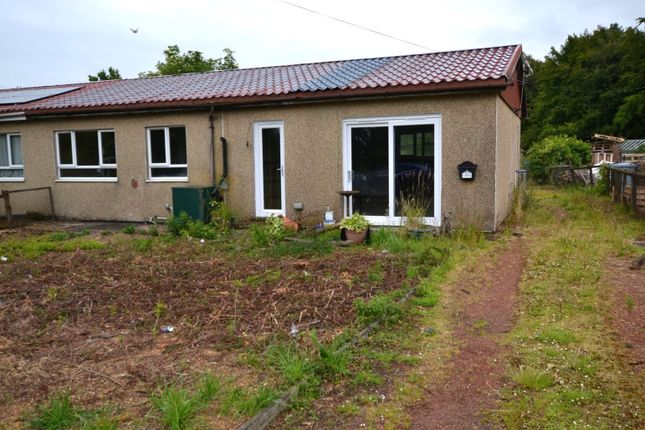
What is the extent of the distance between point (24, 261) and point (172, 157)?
4.88 metres

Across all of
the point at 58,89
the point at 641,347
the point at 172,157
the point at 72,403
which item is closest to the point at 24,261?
the point at 172,157

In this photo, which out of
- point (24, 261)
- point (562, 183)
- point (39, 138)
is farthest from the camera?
point (562, 183)

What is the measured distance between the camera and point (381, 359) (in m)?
4.25

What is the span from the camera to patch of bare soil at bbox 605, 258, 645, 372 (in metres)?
4.41

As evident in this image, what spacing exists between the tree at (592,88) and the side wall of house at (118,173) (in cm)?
3921

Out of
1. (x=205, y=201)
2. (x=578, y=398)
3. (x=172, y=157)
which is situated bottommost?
(x=578, y=398)

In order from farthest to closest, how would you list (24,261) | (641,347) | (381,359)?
1. (24,261)
2. (641,347)
3. (381,359)

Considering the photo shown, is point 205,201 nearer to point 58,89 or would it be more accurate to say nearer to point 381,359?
point 381,359

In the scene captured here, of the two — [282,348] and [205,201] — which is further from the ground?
[205,201]

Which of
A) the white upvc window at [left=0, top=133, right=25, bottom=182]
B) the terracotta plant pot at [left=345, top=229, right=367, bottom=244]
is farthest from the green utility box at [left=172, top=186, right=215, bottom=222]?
the white upvc window at [left=0, top=133, right=25, bottom=182]

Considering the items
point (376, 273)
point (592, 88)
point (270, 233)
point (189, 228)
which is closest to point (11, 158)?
point (189, 228)

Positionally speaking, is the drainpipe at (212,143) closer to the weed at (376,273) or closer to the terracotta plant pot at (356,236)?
the terracotta plant pot at (356,236)

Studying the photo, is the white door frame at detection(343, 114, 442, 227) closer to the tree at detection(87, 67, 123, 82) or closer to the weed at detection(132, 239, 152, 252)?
the weed at detection(132, 239, 152, 252)

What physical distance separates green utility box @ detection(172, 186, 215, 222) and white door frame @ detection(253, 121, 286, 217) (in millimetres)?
1075
